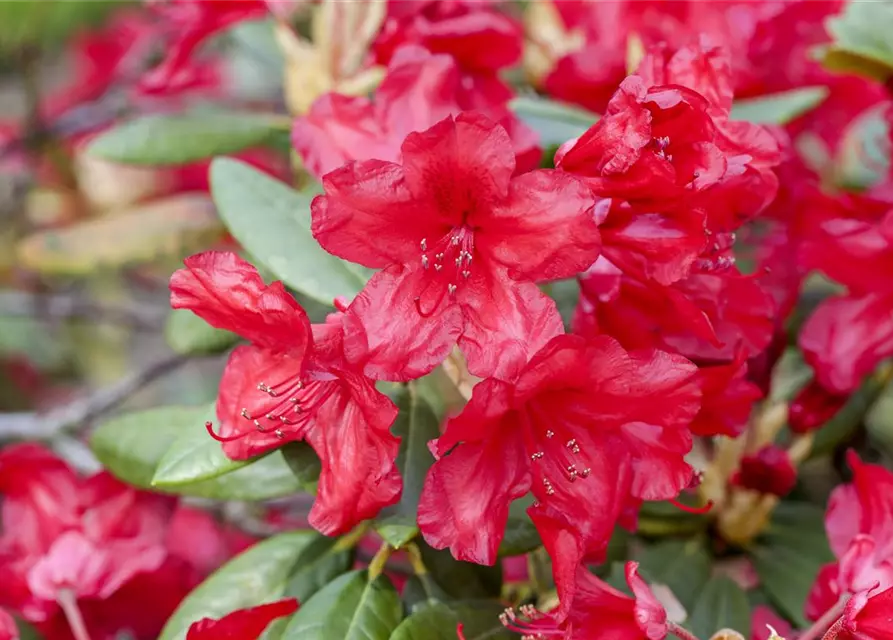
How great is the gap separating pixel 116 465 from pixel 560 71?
665 millimetres

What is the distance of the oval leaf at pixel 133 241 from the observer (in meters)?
1.62

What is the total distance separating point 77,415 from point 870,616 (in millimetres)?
1010

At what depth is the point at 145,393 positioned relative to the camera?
7.91 ft

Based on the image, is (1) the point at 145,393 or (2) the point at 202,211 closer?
(2) the point at 202,211

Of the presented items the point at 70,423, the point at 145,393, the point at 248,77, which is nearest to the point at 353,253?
the point at 70,423

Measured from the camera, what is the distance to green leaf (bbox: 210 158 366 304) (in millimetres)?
860

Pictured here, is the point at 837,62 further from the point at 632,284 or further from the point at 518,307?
the point at 518,307

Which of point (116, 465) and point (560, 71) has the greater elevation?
point (560, 71)

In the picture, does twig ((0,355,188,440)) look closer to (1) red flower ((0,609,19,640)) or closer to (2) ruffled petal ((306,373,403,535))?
(1) red flower ((0,609,19,640))

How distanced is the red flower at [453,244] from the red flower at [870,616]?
0.29 metres

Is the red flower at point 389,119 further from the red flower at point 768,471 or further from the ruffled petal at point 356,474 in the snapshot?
the red flower at point 768,471

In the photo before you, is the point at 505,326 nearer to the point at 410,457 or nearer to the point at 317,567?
the point at 410,457

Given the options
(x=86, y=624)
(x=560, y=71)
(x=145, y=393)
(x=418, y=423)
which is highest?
(x=560, y=71)

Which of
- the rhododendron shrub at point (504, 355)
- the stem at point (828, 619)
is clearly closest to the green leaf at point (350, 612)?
the rhododendron shrub at point (504, 355)
